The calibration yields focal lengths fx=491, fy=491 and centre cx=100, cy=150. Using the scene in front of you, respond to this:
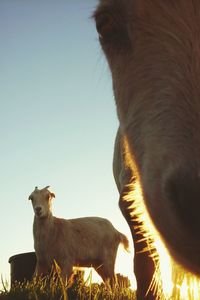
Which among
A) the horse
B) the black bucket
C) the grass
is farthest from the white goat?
the horse

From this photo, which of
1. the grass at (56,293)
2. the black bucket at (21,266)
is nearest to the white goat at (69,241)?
the black bucket at (21,266)

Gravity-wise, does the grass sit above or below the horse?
below

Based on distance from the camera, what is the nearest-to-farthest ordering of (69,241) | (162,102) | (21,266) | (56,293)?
(162,102) → (56,293) → (21,266) → (69,241)

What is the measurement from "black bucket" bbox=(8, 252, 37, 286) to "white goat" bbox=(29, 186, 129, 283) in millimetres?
1443

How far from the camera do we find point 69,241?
17.5 meters

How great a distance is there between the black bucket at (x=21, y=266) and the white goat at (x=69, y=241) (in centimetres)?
144

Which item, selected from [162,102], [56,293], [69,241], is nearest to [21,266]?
[69,241]

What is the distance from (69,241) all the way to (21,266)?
4302 millimetres

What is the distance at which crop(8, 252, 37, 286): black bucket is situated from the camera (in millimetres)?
12820

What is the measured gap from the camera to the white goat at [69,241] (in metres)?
16.6

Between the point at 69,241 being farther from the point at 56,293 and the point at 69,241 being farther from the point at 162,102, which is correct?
the point at 162,102

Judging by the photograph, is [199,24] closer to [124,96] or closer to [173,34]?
[173,34]

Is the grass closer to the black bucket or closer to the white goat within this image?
the black bucket

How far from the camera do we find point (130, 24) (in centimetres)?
294
